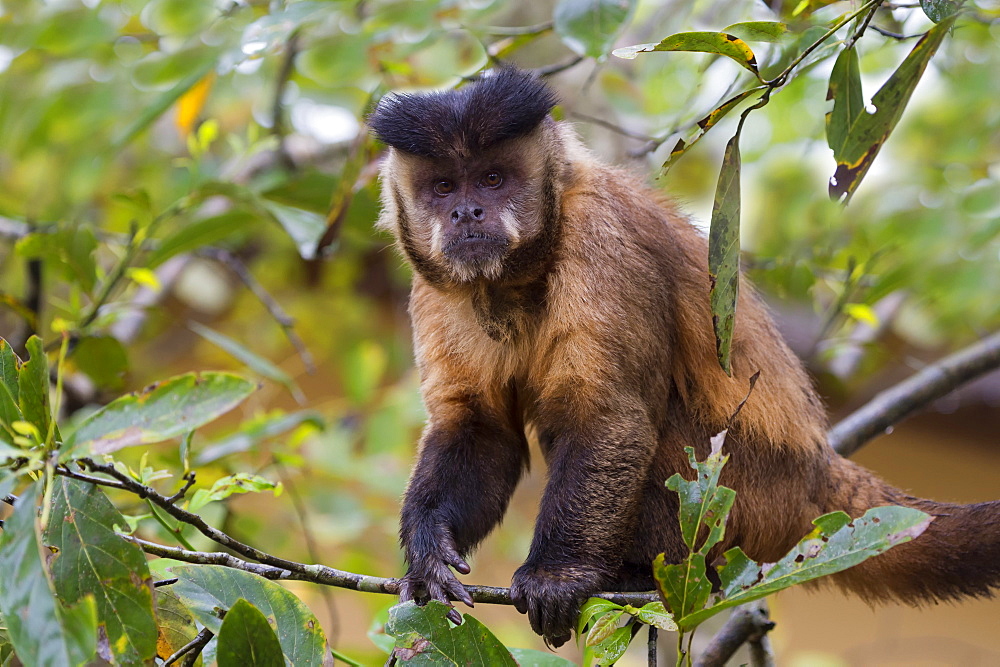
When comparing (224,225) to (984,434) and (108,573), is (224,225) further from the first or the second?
(984,434)

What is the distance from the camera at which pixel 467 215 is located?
10.9 ft

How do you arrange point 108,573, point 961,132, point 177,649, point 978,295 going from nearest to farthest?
point 108,573, point 177,649, point 978,295, point 961,132

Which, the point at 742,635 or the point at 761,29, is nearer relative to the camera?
the point at 761,29

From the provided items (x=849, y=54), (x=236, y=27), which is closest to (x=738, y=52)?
(x=849, y=54)

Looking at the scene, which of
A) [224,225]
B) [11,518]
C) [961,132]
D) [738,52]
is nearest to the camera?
[11,518]

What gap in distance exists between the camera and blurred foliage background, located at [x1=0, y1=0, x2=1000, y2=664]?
3.82 m

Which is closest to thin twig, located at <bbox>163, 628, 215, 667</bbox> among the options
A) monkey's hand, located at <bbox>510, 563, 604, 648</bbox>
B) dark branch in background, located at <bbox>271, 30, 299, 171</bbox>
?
monkey's hand, located at <bbox>510, 563, 604, 648</bbox>

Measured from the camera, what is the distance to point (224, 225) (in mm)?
4055

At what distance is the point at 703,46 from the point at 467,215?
4.45 ft

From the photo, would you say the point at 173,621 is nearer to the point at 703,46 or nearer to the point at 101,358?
the point at 101,358

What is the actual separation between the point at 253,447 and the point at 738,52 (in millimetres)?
2987

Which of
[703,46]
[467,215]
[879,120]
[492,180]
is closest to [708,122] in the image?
[703,46]

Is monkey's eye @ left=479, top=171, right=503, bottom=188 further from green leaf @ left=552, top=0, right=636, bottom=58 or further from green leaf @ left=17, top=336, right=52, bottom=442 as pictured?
green leaf @ left=17, top=336, right=52, bottom=442

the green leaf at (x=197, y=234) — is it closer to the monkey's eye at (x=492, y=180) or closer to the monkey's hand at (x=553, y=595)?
the monkey's eye at (x=492, y=180)
